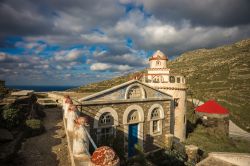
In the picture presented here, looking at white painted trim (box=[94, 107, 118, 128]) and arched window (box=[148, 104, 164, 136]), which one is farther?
arched window (box=[148, 104, 164, 136])

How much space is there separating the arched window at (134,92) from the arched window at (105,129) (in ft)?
7.86

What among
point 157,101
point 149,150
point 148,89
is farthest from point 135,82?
point 149,150

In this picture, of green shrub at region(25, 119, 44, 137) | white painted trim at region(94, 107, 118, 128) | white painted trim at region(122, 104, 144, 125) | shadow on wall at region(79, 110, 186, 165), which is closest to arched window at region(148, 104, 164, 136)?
shadow on wall at region(79, 110, 186, 165)

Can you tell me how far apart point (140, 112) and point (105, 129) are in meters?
3.48

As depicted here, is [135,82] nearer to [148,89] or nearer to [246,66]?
[148,89]

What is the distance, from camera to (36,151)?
8.93 meters

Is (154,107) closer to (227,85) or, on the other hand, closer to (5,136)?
(5,136)

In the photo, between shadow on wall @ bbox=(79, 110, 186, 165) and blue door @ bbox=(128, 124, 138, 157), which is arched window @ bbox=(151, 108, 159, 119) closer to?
shadow on wall @ bbox=(79, 110, 186, 165)

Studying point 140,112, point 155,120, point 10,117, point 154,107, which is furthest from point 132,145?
point 10,117

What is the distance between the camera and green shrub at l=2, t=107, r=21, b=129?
1023 centimetres

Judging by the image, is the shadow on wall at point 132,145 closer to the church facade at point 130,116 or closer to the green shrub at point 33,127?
the church facade at point 130,116

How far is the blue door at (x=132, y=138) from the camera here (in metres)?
15.5

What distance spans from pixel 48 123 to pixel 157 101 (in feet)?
29.7

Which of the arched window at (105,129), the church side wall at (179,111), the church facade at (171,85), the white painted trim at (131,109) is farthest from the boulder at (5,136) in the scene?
the church side wall at (179,111)
